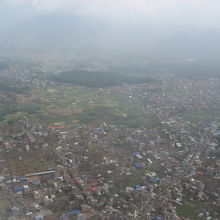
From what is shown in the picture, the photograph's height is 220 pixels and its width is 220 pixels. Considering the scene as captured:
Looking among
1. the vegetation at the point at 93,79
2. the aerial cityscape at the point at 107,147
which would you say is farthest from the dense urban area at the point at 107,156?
the vegetation at the point at 93,79

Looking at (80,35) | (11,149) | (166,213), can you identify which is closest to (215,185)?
(166,213)

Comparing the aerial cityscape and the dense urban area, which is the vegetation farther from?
the dense urban area

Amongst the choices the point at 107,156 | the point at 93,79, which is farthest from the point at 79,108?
the point at 93,79

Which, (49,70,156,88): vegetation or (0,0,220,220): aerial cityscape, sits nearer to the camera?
(0,0,220,220): aerial cityscape

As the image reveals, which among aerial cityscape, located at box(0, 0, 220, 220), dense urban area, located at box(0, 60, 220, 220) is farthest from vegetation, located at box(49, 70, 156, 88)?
dense urban area, located at box(0, 60, 220, 220)

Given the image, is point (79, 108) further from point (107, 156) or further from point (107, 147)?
point (107, 156)

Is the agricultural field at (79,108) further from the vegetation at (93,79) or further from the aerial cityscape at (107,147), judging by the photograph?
the vegetation at (93,79)

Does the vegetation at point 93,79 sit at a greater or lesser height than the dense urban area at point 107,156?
greater

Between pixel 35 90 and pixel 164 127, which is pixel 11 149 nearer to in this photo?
pixel 164 127

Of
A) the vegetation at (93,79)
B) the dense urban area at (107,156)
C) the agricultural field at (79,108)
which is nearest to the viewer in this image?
the dense urban area at (107,156)

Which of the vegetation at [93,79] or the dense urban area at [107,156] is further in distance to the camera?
the vegetation at [93,79]
